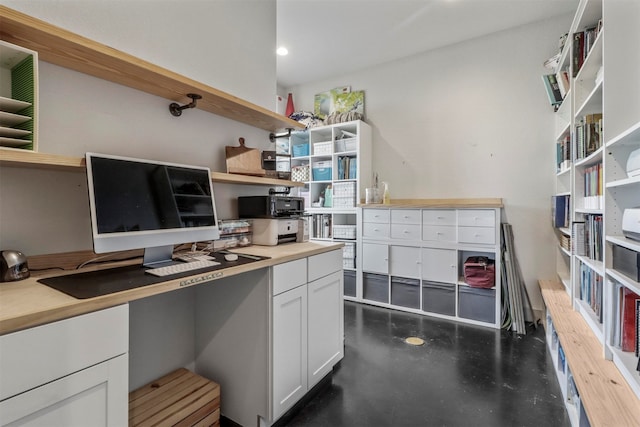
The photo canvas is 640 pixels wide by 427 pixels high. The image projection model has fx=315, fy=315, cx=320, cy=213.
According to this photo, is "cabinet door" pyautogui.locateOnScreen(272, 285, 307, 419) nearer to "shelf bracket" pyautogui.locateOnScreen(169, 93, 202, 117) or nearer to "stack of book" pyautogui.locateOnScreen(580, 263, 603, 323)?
"shelf bracket" pyautogui.locateOnScreen(169, 93, 202, 117)

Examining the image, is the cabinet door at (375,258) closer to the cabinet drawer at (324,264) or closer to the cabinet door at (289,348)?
the cabinet drawer at (324,264)

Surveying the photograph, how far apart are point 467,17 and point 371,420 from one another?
11.0 feet

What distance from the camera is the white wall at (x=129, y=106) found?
127cm

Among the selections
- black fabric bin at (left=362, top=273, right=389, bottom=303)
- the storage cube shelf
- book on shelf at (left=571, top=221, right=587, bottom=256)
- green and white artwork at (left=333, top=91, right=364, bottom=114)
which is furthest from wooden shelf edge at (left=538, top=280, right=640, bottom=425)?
green and white artwork at (left=333, top=91, right=364, bottom=114)

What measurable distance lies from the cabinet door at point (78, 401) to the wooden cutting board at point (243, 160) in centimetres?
126

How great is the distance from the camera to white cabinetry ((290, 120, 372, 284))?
3.70 metres

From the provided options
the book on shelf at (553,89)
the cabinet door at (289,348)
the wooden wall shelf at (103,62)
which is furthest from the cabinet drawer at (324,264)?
the book on shelf at (553,89)

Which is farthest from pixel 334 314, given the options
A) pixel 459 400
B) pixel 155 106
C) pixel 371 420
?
pixel 155 106

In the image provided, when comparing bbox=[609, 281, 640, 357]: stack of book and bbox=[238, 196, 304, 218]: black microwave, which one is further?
bbox=[238, 196, 304, 218]: black microwave

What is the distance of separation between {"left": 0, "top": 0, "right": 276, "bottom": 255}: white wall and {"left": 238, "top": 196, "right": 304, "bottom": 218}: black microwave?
10cm

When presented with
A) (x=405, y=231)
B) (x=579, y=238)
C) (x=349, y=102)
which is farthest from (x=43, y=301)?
(x=349, y=102)

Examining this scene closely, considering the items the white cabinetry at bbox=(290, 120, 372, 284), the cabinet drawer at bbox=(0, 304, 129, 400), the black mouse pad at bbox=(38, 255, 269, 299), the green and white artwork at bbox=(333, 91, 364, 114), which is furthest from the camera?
the green and white artwork at bbox=(333, 91, 364, 114)

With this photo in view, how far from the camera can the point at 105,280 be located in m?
1.13

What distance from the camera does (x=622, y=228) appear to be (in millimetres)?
1388
